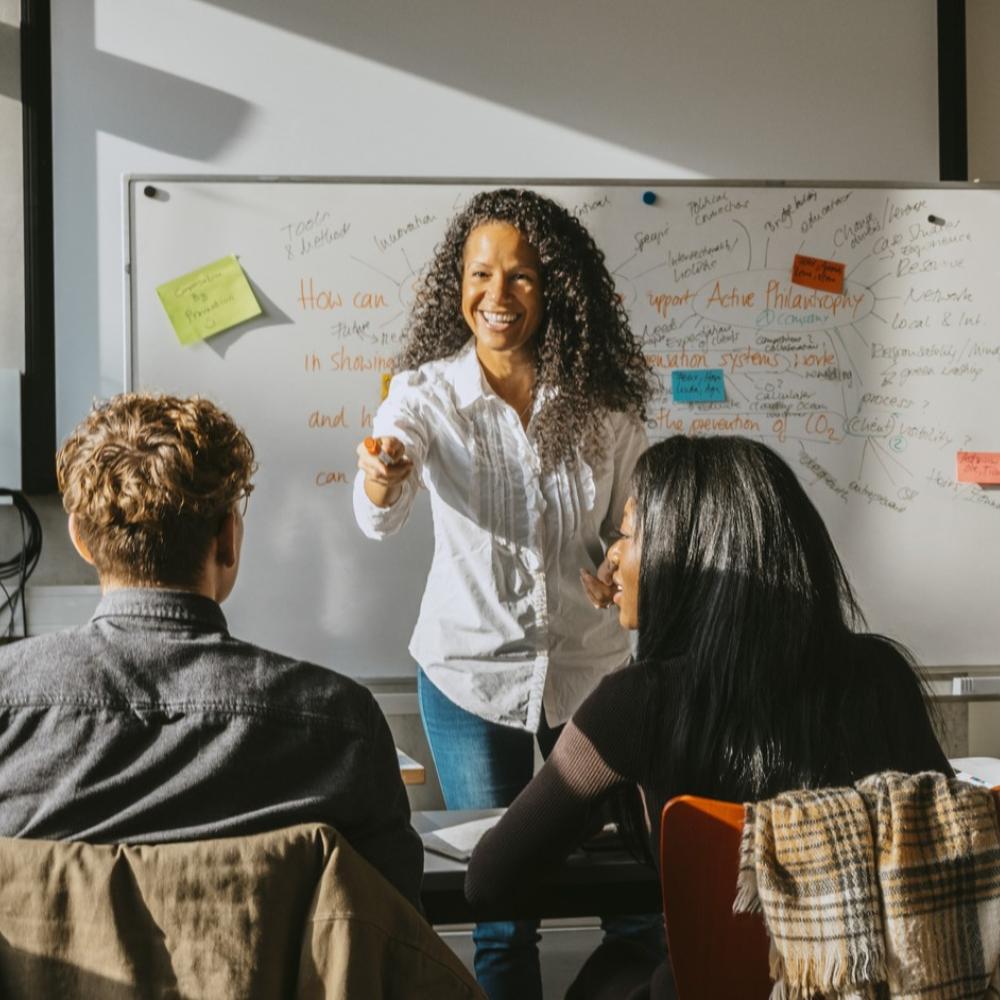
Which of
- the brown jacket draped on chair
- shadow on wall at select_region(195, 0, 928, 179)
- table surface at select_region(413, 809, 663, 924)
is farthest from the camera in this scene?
shadow on wall at select_region(195, 0, 928, 179)

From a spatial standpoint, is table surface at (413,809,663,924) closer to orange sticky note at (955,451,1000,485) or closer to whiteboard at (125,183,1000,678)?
whiteboard at (125,183,1000,678)

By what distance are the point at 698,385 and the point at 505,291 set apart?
78 centimetres

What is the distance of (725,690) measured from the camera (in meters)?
1.29

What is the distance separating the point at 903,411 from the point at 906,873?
209cm

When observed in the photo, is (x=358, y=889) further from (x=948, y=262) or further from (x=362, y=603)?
(x=948, y=262)

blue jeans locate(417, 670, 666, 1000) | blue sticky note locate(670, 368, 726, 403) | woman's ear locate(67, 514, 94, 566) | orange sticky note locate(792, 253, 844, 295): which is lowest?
blue jeans locate(417, 670, 666, 1000)

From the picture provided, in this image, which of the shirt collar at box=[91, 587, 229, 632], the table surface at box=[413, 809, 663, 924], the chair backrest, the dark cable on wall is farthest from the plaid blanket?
the dark cable on wall

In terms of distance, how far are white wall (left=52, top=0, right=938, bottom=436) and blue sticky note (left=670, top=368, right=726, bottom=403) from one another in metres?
0.52

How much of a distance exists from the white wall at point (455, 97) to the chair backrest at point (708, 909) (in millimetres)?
2151

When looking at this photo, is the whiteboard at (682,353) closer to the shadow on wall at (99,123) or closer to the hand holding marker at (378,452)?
the shadow on wall at (99,123)

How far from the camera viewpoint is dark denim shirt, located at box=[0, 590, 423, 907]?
103cm

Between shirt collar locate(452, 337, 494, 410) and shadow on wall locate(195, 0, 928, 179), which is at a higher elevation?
shadow on wall locate(195, 0, 928, 179)

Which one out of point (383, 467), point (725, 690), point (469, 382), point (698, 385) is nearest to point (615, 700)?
point (725, 690)

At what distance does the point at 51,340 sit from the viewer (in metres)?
2.86
